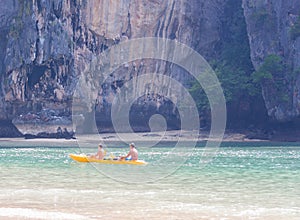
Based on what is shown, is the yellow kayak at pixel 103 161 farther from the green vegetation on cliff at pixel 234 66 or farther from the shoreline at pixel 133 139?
the green vegetation on cliff at pixel 234 66

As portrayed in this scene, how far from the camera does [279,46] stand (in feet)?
145

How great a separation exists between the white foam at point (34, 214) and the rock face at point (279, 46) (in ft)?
100

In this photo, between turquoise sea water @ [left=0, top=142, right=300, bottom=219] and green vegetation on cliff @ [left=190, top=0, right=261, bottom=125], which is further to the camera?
green vegetation on cliff @ [left=190, top=0, right=261, bottom=125]

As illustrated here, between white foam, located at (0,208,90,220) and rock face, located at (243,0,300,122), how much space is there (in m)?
30.6

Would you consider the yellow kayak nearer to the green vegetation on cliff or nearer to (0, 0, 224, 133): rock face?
the green vegetation on cliff

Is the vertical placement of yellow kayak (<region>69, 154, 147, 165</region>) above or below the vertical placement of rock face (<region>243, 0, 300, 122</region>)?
below

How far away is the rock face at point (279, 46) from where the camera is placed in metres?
42.5

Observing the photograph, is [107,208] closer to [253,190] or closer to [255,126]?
[253,190]

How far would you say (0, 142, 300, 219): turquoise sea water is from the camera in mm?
13305

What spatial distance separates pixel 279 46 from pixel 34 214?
1326 inches

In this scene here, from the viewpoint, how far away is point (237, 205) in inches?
561

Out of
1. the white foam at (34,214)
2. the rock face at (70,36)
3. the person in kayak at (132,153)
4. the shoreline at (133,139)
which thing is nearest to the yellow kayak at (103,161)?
the person in kayak at (132,153)

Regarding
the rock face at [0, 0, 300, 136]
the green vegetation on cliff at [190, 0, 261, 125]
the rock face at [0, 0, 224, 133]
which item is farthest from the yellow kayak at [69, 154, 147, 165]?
the rock face at [0, 0, 224, 133]

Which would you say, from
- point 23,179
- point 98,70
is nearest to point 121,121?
point 98,70
